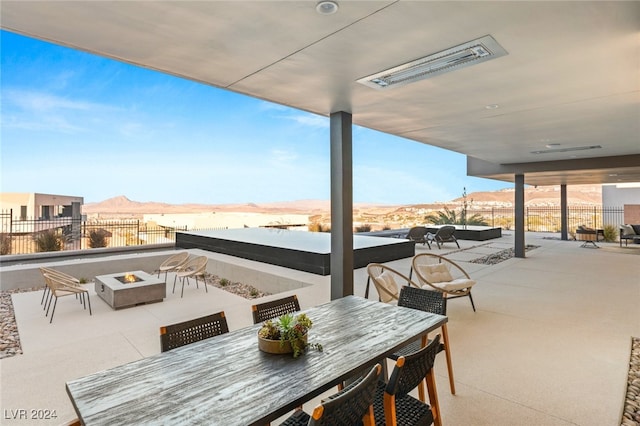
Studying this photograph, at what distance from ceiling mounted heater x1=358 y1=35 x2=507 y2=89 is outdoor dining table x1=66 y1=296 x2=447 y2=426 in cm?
196

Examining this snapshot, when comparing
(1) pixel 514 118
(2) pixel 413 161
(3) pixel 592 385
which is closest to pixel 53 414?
(3) pixel 592 385

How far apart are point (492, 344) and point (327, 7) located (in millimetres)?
3364

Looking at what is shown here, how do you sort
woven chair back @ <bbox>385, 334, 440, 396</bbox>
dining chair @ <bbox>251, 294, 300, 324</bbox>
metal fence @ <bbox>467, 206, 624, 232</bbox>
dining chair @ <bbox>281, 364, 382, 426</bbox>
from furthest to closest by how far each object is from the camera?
metal fence @ <bbox>467, 206, 624, 232</bbox>, dining chair @ <bbox>251, 294, 300, 324</bbox>, woven chair back @ <bbox>385, 334, 440, 396</bbox>, dining chair @ <bbox>281, 364, 382, 426</bbox>

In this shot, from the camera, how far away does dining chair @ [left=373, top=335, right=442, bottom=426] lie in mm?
1498

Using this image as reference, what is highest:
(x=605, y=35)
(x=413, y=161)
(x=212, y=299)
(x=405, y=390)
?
(x=413, y=161)

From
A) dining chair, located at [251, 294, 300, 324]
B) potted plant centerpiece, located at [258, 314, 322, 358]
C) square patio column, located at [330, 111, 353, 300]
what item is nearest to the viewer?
potted plant centerpiece, located at [258, 314, 322, 358]

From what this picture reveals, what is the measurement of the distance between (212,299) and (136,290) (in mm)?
1159

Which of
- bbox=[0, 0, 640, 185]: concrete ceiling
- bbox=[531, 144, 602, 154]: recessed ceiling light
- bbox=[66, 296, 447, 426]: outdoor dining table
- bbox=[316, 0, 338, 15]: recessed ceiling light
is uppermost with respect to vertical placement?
bbox=[531, 144, 602, 154]: recessed ceiling light

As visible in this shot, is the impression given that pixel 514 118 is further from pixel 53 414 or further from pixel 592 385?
pixel 53 414

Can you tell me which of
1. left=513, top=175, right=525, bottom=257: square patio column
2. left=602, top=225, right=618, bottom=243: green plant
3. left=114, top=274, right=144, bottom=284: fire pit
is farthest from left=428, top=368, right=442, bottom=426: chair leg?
left=602, top=225, right=618, bottom=243: green plant

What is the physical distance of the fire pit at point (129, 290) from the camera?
5109 mm

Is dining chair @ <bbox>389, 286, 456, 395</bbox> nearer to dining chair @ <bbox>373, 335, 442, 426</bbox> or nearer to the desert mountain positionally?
dining chair @ <bbox>373, 335, 442, 426</bbox>

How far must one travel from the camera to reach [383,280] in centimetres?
389

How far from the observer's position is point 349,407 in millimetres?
1267
